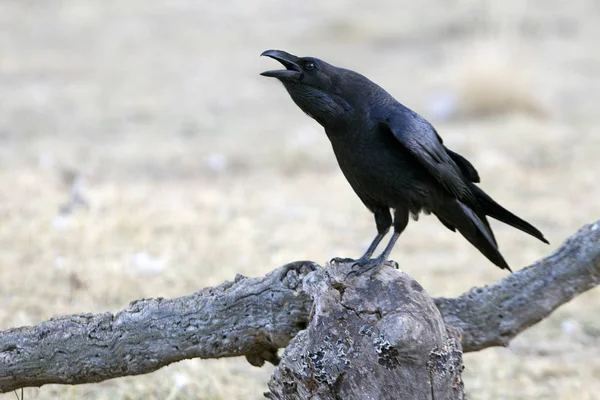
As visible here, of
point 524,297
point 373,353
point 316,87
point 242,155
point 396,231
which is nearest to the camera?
point 373,353

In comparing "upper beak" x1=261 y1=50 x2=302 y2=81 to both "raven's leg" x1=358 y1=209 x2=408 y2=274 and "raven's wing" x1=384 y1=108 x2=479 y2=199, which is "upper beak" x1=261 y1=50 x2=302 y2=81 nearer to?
"raven's wing" x1=384 y1=108 x2=479 y2=199

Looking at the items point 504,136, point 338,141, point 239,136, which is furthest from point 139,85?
point 338,141

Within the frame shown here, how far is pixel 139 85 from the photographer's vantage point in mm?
11453

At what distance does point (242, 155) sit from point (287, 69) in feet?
18.2

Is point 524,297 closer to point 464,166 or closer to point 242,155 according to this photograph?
point 464,166

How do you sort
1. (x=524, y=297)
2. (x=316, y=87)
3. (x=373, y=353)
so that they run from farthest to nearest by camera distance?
1. (x=524, y=297)
2. (x=316, y=87)
3. (x=373, y=353)

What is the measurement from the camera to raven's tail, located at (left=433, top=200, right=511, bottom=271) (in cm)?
351

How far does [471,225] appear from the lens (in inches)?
140

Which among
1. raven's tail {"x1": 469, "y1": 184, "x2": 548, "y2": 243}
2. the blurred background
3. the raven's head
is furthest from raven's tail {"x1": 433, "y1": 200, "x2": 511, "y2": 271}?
the blurred background

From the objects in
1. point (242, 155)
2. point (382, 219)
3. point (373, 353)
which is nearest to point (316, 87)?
point (382, 219)

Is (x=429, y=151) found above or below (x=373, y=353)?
above

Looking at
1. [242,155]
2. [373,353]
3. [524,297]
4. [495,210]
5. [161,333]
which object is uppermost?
[242,155]

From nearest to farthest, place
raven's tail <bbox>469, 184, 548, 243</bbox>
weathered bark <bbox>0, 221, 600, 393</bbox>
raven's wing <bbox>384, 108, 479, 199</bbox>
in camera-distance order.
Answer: weathered bark <bbox>0, 221, 600, 393</bbox> < raven's wing <bbox>384, 108, 479, 199</bbox> < raven's tail <bbox>469, 184, 548, 243</bbox>

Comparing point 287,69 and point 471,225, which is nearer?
point 287,69
